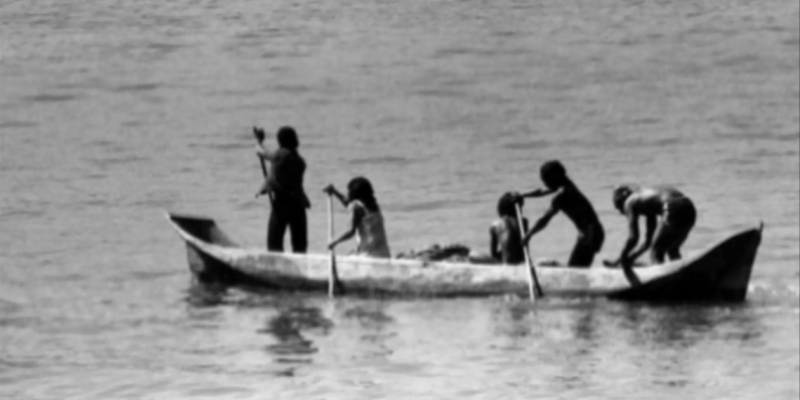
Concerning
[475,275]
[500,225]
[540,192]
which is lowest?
[475,275]

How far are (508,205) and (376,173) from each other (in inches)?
89.5

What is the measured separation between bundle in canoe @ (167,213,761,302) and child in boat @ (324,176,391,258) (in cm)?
9

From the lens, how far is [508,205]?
20.6ft

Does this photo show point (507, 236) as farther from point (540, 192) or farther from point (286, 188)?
point (286, 188)

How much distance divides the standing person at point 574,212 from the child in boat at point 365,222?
0.52 meters

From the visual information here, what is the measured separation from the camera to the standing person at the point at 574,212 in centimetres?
610

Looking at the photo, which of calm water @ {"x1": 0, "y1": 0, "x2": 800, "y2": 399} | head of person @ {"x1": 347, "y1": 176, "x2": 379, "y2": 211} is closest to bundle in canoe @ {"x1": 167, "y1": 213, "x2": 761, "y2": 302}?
calm water @ {"x1": 0, "y1": 0, "x2": 800, "y2": 399}

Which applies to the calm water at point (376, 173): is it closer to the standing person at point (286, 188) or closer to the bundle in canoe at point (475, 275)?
the bundle in canoe at point (475, 275)

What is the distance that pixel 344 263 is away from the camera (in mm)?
6219

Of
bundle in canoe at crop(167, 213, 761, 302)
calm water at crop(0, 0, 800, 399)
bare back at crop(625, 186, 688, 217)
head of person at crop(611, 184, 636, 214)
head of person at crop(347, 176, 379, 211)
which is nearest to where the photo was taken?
calm water at crop(0, 0, 800, 399)

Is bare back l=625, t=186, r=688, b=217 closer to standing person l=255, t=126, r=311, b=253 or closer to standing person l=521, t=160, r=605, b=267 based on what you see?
standing person l=521, t=160, r=605, b=267

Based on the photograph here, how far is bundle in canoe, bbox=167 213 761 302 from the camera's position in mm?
5766

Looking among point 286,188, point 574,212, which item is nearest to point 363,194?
point 286,188

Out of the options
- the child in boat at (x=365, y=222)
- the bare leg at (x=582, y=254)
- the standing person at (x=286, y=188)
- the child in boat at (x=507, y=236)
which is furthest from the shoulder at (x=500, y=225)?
the standing person at (x=286, y=188)
